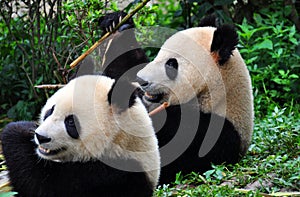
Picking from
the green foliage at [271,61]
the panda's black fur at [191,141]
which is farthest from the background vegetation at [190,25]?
the panda's black fur at [191,141]

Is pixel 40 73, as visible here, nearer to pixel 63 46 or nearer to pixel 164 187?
pixel 63 46

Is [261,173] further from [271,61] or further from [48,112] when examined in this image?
[271,61]

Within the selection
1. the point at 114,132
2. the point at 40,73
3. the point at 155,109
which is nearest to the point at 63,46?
the point at 40,73

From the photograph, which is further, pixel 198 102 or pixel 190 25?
pixel 190 25

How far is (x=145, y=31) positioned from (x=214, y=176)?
4.28 feet

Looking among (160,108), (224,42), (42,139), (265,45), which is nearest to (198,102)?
(160,108)

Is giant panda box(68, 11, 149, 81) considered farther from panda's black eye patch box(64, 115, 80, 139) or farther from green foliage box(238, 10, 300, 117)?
green foliage box(238, 10, 300, 117)

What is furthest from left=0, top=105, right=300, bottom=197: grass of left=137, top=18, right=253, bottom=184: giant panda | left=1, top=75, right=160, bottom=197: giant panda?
left=1, top=75, right=160, bottom=197: giant panda

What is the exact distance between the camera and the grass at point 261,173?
3.55 metres

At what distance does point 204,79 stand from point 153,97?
0.41m

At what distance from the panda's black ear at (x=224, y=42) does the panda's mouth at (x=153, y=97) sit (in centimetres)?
51

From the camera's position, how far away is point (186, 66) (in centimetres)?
416

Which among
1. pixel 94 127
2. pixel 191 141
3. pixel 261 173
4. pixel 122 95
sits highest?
pixel 122 95

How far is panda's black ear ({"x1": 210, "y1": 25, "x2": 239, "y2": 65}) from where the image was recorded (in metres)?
4.04
